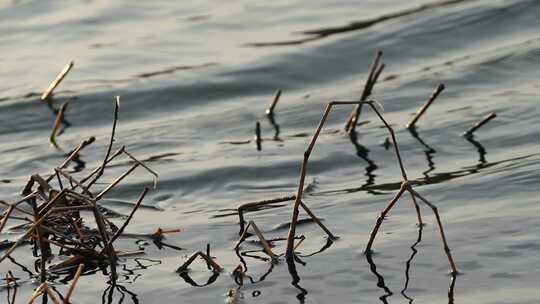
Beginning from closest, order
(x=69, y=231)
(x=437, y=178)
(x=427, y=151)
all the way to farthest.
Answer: (x=69, y=231) < (x=437, y=178) < (x=427, y=151)

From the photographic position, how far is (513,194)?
19.0ft

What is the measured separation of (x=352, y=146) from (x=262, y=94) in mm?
1771

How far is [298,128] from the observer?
7.68m

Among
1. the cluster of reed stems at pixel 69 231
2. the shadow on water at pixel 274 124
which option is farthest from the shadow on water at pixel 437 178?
the cluster of reed stems at pixel 69 231

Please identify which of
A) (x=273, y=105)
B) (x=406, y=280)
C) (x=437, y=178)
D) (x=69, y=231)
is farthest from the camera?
(x=273, y=105)

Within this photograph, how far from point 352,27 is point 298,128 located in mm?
2637

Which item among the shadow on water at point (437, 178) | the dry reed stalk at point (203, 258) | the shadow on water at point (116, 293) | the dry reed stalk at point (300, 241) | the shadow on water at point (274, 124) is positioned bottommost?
the shadow on water at point (274, 124)

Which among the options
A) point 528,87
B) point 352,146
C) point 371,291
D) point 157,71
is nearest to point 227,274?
point 371,291

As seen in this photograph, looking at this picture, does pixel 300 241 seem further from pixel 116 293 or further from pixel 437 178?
pixel 437 178

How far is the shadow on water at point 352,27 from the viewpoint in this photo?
9.77 m

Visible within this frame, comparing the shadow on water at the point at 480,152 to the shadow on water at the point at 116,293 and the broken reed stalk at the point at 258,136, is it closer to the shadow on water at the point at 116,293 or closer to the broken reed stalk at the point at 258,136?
the broken reed stalk at the point at 258,136

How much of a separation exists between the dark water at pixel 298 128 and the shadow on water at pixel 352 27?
0.09 feet

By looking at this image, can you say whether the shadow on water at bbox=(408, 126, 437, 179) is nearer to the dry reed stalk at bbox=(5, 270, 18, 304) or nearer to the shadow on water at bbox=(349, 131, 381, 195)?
the shadow on water at bbox=(349, 131, 381, 195)

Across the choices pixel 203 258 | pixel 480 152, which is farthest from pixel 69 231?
pixel 480 152
